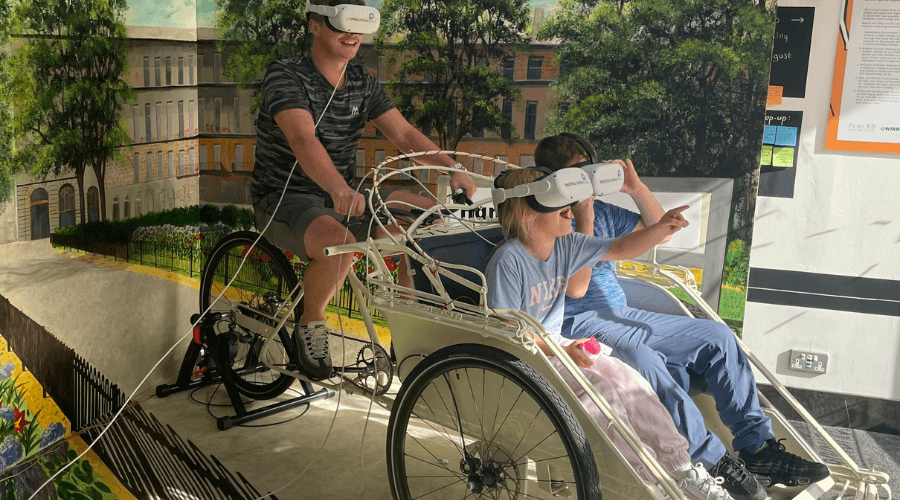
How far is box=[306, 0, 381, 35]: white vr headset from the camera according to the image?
111 inches

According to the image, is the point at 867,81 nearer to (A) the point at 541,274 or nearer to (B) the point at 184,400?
(A) the point at 541,274

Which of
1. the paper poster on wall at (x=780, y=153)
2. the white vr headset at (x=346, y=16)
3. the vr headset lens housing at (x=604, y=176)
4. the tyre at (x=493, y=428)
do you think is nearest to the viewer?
the tyre at (x=493, y=428)

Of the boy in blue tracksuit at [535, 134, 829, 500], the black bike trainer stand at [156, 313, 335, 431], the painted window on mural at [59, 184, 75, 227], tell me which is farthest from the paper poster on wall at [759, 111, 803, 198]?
the painted window on mural at [59, 184, 75, 227]

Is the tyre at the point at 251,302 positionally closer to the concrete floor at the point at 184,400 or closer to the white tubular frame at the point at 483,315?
the concrete floor at the point at 184,400

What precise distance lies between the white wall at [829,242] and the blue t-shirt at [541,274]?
1.27 m

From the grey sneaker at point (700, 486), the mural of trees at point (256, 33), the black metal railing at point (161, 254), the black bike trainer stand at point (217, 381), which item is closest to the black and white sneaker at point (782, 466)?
the grey sneaker at point (700, 486)

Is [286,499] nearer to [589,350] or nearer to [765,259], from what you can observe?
[589,350]

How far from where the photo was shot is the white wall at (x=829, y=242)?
3209 millimetres

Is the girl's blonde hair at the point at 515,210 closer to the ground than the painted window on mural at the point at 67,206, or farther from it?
farther from it

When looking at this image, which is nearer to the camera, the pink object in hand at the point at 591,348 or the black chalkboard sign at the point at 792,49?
the pink object in hand at the point at 591,348

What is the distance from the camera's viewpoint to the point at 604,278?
2639 mm

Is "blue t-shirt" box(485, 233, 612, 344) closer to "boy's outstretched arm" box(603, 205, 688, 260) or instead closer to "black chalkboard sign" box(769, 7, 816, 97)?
"boy's outstretched arm" box(603, 205, 688, 260)

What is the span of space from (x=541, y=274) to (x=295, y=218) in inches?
41.8

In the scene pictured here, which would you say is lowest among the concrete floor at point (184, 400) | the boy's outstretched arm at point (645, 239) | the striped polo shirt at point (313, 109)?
the concrete floor at point (184, 400)
